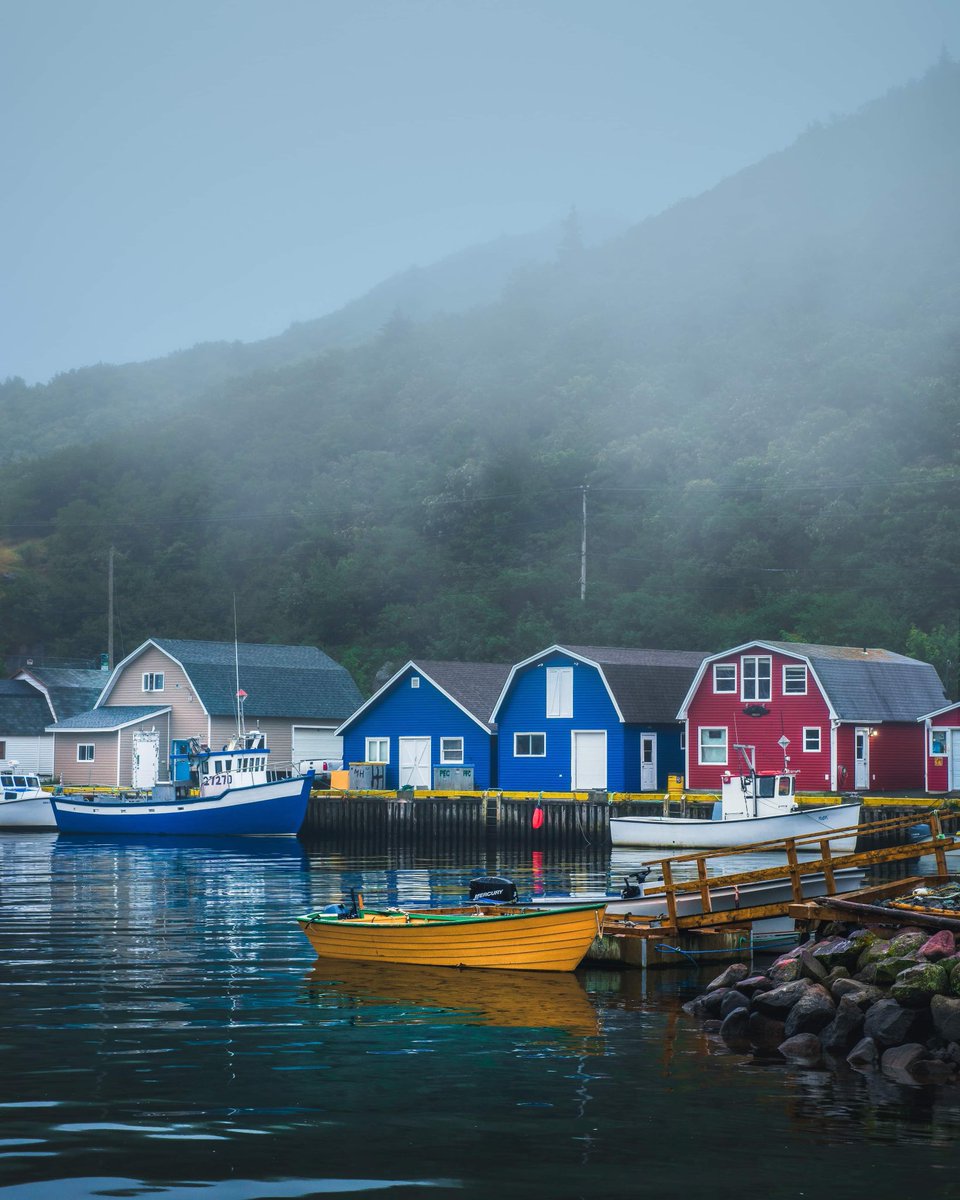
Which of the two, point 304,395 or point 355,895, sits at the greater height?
point 304,395

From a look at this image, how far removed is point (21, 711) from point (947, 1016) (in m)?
69.7

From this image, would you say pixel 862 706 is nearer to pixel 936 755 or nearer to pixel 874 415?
pixel 936 755

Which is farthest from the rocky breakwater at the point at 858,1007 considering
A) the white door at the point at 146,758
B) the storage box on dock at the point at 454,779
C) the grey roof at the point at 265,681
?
the grey roof at the point at 265,681

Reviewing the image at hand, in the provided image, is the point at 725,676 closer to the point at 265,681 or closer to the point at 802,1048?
the point at 265,681

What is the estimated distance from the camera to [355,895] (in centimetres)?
2653

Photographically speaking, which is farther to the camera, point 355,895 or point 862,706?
point 862,706

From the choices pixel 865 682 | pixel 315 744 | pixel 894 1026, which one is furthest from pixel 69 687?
pixel 894 1026

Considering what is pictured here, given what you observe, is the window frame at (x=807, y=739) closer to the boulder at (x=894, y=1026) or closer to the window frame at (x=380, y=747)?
the window frame at (x=380, y=747)

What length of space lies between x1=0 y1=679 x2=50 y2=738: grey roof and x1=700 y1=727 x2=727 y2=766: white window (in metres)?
37.5

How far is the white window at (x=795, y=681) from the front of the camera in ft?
185

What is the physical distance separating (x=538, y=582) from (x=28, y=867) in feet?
203

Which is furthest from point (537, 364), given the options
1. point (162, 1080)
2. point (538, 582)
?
point (162, 1080)

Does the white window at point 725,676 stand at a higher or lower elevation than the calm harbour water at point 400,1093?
higher

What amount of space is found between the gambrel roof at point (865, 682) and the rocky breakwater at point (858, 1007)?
1368 inches
